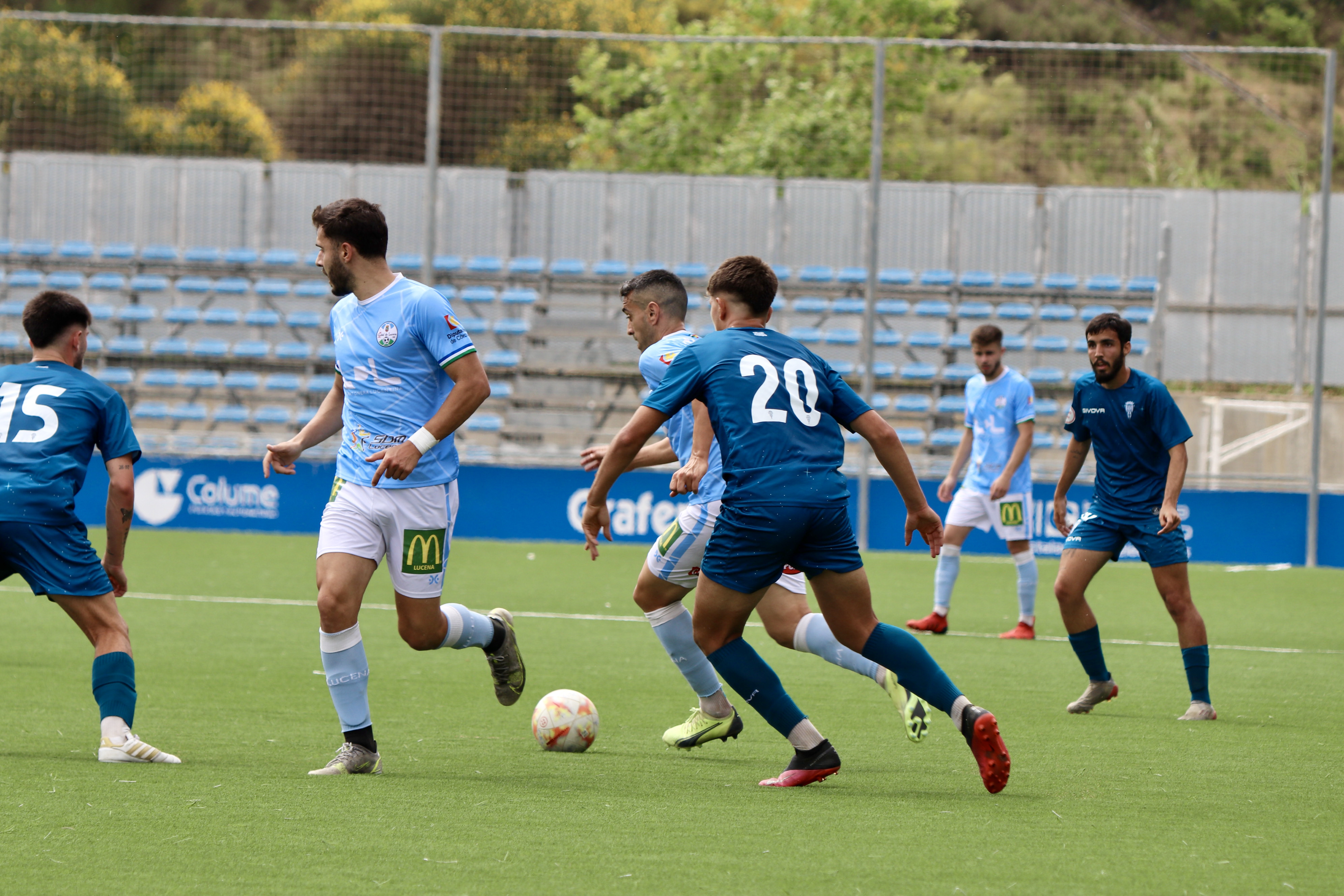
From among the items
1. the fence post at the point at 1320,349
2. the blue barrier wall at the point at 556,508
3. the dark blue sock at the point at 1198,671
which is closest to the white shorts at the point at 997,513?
the dark blue sock at the point at 1198,671

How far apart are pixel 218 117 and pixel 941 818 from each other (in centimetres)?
2271

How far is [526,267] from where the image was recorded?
2183 cm

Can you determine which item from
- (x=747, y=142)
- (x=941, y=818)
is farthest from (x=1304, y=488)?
(x=941, y=818)

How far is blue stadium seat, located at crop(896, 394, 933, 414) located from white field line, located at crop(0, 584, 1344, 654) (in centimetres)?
956

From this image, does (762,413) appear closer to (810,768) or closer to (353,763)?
(810,768)

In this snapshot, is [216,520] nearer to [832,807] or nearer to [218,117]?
[218,117]

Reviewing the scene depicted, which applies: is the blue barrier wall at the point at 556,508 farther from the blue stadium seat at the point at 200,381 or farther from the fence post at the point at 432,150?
the blue stadium seat at the point at 200,381

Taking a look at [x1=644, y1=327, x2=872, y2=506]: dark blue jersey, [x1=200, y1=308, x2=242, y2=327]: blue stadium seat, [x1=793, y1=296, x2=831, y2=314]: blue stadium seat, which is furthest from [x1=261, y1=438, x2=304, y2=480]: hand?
[x1=200, y1=308, x2=242, y2=327]: blue stadium seat

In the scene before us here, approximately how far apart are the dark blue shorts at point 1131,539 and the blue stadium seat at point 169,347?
16400 millimetres

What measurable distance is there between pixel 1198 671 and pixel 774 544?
120 inches

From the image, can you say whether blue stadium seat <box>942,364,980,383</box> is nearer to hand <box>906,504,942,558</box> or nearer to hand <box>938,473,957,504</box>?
hand <box>938,473,957,504</box>

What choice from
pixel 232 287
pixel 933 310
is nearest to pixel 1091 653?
pixel 933 310

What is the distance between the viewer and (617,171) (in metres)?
22.1

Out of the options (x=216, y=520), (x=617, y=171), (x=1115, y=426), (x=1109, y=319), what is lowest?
(x=216, y=520)
